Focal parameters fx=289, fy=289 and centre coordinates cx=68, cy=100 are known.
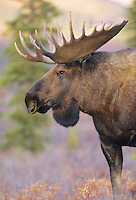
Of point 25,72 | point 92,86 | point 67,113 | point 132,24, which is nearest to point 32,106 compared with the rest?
point 67,113

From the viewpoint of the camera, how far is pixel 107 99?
3.52m

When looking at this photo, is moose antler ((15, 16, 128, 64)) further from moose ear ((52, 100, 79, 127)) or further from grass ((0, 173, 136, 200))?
grass ((0, 173, 136, 200))

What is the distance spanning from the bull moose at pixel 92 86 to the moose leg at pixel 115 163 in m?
0.22

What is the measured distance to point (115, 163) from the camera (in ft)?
13.1

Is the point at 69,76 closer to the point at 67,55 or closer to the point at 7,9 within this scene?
the point at 67,55

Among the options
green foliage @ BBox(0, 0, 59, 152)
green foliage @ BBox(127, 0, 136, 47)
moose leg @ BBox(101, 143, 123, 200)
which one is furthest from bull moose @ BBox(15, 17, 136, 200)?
green foliage @ BBox(0, 0, 59, 152)

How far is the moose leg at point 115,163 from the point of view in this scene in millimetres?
3938

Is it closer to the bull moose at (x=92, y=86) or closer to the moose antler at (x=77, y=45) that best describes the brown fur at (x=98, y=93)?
the bull moose at (x=92, y=86)

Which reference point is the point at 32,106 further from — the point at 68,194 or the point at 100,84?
the point at 68,194

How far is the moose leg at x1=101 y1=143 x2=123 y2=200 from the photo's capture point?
12.9 ft

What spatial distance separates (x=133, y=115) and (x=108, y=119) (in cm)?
33

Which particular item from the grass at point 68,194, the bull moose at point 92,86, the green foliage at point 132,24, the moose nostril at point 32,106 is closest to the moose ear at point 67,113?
the bull moose at point 92,86

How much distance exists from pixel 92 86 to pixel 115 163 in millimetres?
1179

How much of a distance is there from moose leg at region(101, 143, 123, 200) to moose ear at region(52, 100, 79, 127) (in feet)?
2.02
